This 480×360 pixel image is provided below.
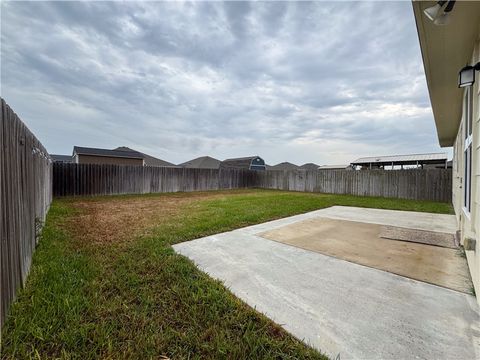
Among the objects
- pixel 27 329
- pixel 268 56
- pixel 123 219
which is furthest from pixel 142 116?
pixel 27 329

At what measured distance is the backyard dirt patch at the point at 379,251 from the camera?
91.9 inches

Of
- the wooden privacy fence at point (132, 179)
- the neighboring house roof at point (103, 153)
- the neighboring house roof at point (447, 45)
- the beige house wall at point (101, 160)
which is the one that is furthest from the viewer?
the neighboring house roof at point (103, 153)

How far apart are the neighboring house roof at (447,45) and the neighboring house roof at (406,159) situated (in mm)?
19744

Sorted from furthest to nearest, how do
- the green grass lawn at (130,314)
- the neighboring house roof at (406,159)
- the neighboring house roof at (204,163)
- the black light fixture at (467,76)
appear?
the neighboring house roof at (204,163), the neighboring house roof at (406,159), the black light fixture at (467,76), the green grass lawn at (130,314)

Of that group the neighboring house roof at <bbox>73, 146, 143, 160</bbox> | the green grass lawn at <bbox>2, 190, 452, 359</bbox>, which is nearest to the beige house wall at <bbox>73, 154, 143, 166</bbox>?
the neighboring house roof at <bbox>73, 146, 143, 160</bbox>

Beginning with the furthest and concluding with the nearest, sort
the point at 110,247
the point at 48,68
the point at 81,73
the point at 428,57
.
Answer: the point at 81,73, the point at 48,68, the point at 110,247, the point at 428,57

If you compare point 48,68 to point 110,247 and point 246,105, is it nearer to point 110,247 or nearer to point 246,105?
point 110,247

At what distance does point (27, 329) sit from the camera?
1400 mm

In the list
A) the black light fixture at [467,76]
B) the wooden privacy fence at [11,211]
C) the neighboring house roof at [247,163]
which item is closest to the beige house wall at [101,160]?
the neighboring house roof at [247,163]

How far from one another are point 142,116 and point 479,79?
49.2 ft

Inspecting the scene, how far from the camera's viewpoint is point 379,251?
119 inches

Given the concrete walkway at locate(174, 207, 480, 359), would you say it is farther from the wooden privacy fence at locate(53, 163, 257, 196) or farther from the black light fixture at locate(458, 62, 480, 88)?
the wooden privacy fence at locate(53, 163, 257, 196)

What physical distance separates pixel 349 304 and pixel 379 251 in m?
1.64

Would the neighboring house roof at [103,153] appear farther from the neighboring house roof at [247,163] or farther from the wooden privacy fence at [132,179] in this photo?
the neighboring house roof at [247,163]
